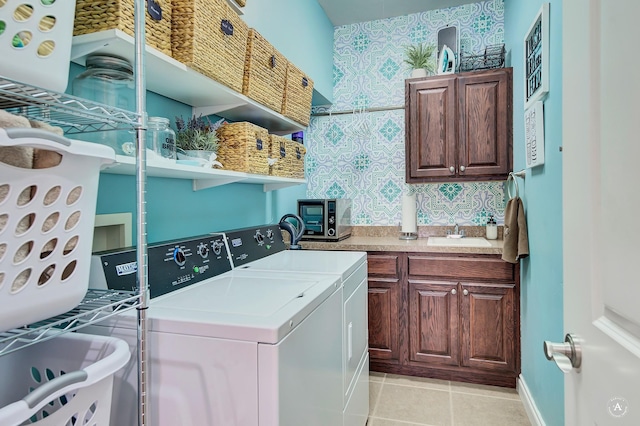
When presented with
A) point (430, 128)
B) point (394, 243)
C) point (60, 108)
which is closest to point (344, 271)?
point (60, 108)

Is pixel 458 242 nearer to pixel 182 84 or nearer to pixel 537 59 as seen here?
pixel 537 59

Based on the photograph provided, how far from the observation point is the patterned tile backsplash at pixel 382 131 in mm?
3027

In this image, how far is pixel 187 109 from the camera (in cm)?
179

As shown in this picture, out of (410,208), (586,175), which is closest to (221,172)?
(586,175)

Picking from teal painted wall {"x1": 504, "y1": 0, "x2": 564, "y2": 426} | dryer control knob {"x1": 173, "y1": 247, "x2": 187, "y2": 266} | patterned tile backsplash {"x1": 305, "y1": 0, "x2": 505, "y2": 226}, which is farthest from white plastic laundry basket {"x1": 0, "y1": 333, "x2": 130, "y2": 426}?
patterned tile backsplash {"x1": 305, "y1": 0, "x2": 505, "y2": 226}

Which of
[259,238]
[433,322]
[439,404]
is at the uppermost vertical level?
[259,238]

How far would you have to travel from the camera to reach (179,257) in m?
1.32

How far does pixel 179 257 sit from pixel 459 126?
7.37ft

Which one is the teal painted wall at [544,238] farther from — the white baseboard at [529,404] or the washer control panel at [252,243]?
the washer control panel at [252,243]

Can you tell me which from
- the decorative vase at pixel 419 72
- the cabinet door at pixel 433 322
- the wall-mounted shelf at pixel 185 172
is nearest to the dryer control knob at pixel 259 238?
the wall-mounted shelf at pixel 185 172

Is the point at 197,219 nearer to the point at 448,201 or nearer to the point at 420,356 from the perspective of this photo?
the point at 420,356

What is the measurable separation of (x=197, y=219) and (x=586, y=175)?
5.28 feet

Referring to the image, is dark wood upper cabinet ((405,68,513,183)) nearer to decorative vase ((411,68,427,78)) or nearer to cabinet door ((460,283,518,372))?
decorative vase ((411,68,427,78))

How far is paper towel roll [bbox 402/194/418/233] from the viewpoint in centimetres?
302
